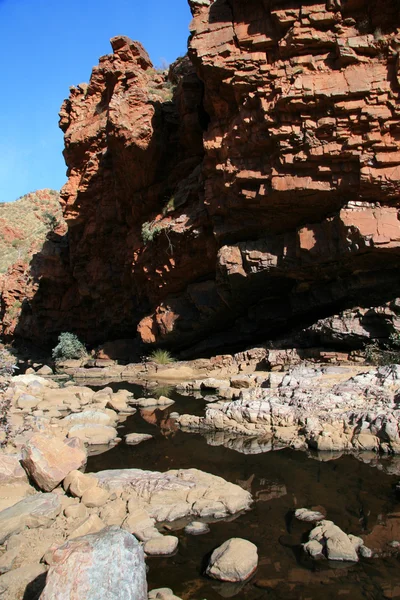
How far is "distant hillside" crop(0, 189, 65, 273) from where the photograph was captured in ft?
153

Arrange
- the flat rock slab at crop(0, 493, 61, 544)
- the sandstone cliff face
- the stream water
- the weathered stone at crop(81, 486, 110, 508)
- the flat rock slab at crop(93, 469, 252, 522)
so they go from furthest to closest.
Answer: the sandstone cliff face, the weathered stone at crop(81, 486, 110, 508), the flat rock slab at crop(93, 469, 252, 522), the flat rock slab at crop(0, 493, 61, 544), the stream water

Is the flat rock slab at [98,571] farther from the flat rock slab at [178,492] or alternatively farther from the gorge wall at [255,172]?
the gorge wall at [255,172]

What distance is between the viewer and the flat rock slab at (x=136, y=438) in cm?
808

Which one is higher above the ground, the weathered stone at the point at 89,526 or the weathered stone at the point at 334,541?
the weathered stone at the point at 89,526

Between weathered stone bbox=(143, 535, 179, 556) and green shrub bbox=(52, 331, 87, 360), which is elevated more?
green shrub bbox=(52, 331, 87, 360)

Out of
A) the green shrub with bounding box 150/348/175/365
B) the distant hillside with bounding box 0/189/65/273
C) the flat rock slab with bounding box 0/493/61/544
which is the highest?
the distant hillside with bounding box 0/189/65/273

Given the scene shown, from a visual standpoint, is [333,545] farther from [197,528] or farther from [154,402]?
[154,402]

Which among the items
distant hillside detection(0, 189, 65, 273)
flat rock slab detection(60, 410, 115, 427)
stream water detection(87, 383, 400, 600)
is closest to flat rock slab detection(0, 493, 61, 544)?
stream water detection(87, 383, 400, 600)

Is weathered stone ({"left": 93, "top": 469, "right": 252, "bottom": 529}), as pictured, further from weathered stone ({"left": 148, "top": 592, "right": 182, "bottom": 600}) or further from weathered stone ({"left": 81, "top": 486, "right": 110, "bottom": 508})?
weathered stone ({"left": 148, "top": 592, "right": 182, "bottom": 600})

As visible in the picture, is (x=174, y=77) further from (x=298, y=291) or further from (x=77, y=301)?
(x=77, y=301)

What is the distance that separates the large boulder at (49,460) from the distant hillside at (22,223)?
35511 mm

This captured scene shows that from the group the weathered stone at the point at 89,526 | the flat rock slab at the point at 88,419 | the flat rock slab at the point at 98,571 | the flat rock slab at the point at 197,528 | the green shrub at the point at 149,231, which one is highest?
the green shrub at the point at 149,231

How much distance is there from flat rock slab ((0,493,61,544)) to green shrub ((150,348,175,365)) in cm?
1312

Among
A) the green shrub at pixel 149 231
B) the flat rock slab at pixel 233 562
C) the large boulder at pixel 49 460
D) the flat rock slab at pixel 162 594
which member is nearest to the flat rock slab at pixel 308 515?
the flat rock slab at pixel 233 562
